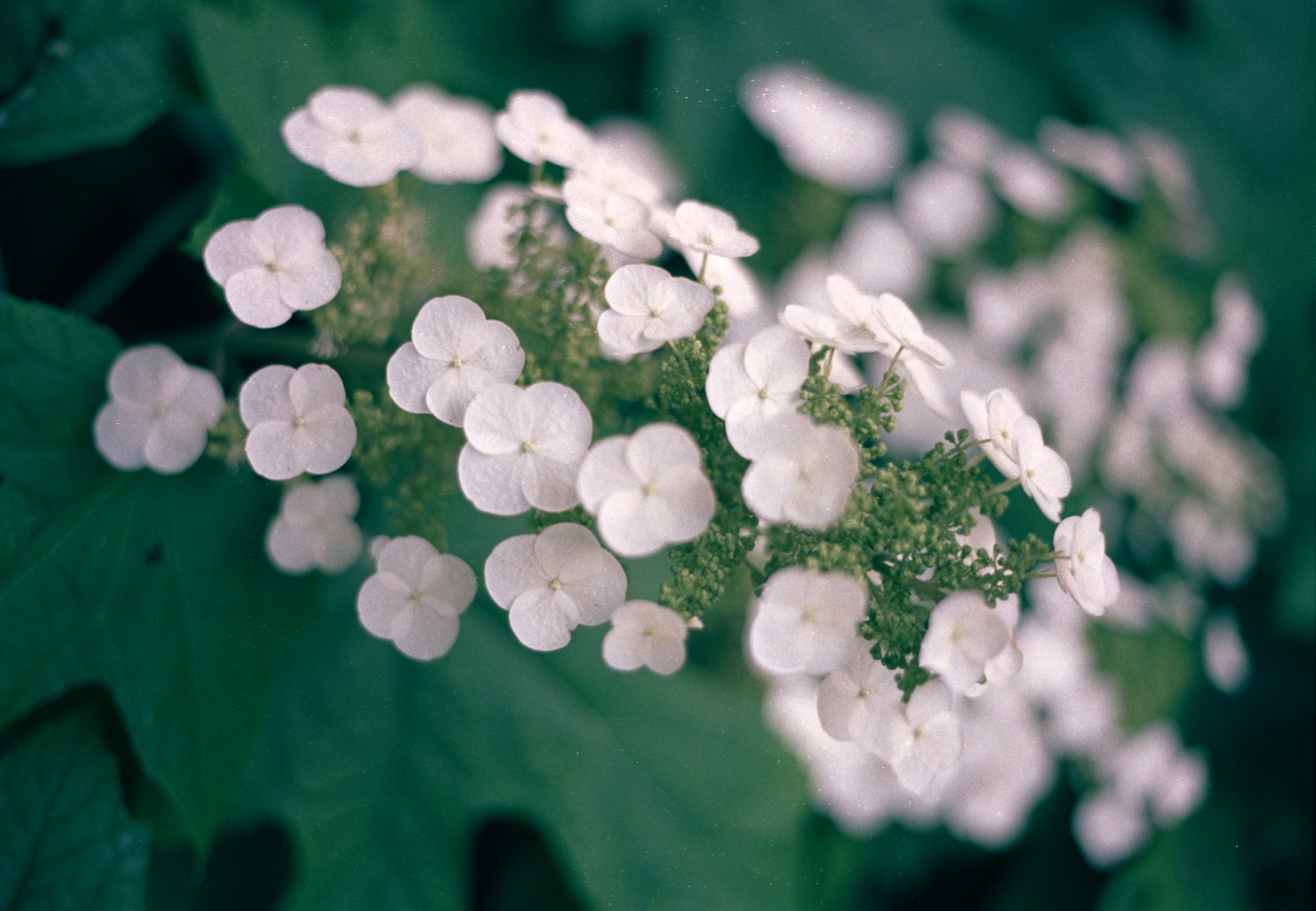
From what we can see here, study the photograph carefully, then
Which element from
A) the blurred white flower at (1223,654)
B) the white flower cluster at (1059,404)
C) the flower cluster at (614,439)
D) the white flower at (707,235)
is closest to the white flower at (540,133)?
the flower cluster at (614,439)

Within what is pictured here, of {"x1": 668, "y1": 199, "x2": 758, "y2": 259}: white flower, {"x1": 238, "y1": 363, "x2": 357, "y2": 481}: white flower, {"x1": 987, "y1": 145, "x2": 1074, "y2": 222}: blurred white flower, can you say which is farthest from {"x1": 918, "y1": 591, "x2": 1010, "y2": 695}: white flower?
{"x1": 987, "y1": 145, "x2": 1074, "y2": 222}: blurred white flower

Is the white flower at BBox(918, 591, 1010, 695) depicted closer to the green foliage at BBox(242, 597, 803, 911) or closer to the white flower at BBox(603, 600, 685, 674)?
the white flower at BBox(603, 600, 685, 674)

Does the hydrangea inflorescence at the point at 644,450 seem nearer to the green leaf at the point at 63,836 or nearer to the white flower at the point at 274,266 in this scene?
the white flower at the point at 274,266

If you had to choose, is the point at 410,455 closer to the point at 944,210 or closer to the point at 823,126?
the point at 823,126

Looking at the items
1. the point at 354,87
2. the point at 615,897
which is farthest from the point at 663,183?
the point at 615,897

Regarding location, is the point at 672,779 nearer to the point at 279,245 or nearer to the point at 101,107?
the point at 279,245

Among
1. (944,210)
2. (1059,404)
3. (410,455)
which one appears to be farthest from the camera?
(944,210)

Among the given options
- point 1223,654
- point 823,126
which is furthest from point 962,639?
point 1223,654
